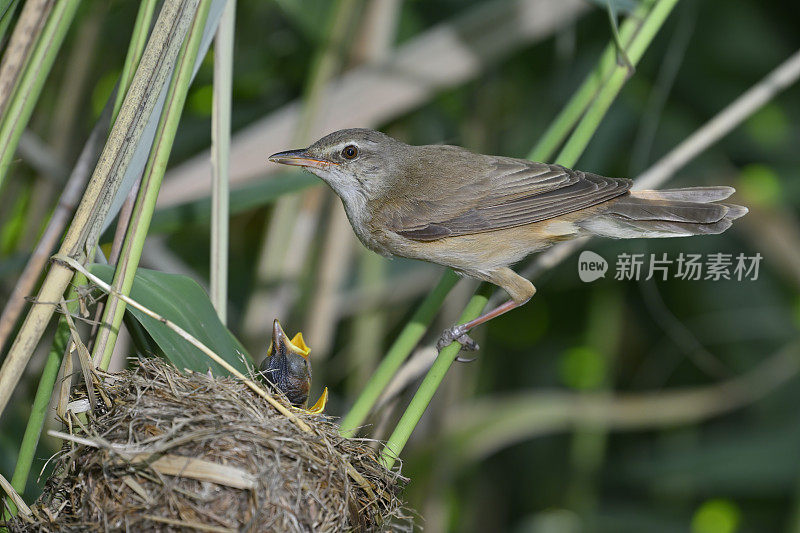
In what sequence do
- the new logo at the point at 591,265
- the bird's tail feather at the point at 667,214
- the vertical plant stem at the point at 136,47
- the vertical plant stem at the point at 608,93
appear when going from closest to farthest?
the vertical plant stem at the point at 136,47, the vertical plant stem at the point at 608,93, the bird's tail feather at the point at 667,214, the new logo at the point at 591,265

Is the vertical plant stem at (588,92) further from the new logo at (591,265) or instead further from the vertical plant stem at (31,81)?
the vertical plant stem at (31,81)

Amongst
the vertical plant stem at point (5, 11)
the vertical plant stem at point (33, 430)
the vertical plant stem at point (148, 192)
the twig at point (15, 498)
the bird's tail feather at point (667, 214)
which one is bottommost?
the twig at point (15, 498)

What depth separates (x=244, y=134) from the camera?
3.55m

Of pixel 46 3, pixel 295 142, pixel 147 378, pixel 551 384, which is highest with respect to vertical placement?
pixel 295 142

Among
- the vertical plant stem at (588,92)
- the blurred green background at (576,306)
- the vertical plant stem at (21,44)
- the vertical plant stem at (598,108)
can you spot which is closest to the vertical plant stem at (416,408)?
the vertical plant stem at (598,108)

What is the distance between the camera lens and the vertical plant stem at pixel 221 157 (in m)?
2.16

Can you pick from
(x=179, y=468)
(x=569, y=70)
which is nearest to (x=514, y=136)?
(x=569, y=70)

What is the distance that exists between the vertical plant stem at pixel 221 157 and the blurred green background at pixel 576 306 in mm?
1231

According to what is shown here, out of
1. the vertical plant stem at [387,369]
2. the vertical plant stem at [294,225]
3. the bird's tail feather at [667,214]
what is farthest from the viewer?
the vertical plant stem at [294,225]

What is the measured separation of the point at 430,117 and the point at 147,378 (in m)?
3.02

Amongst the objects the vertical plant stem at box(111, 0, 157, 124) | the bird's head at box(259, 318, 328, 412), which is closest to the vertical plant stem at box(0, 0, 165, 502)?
the vertical plant stem at box(111, 0, 157, 124)

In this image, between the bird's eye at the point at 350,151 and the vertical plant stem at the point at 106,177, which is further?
the bird's eye at the point at 350,151

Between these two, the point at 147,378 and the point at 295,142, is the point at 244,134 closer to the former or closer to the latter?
the point at 295,142

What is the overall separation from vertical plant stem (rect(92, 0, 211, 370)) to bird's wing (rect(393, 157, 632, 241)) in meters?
1.21
